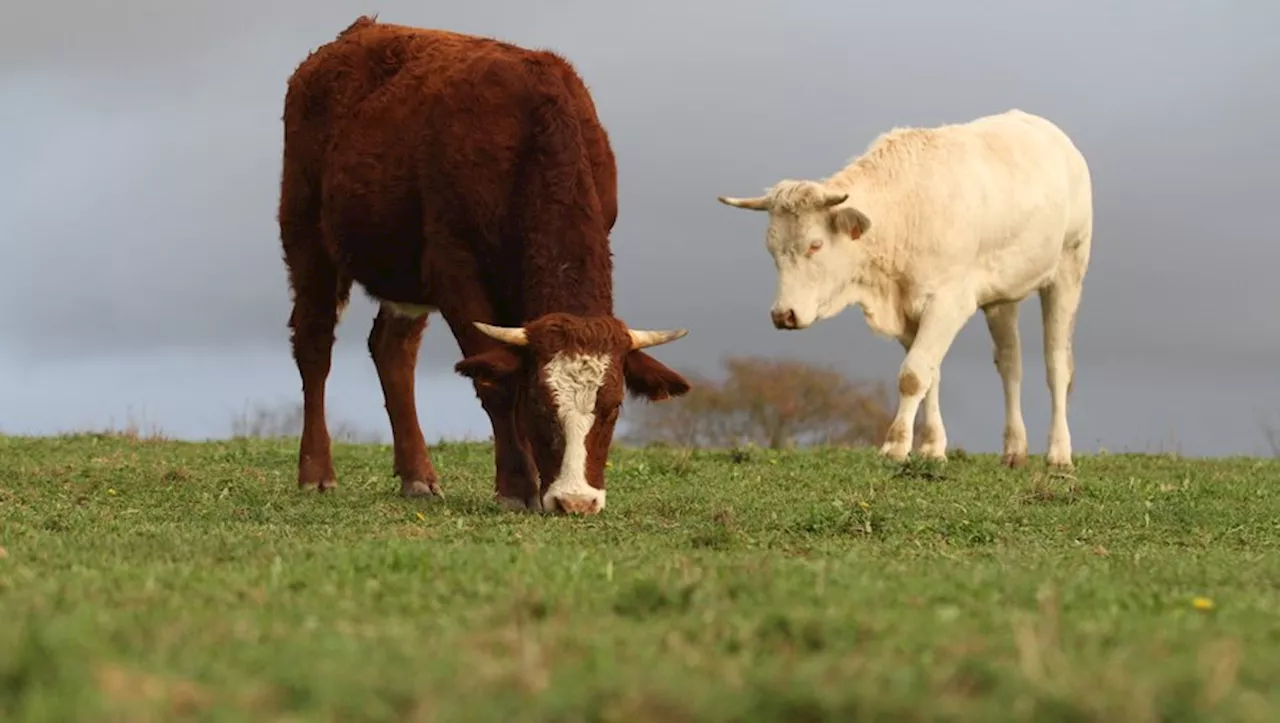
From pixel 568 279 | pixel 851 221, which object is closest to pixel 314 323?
pixel 568 279

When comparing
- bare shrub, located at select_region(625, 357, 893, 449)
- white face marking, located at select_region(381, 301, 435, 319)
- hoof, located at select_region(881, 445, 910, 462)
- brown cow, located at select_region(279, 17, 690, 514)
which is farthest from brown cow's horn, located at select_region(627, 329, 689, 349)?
bare shrub, located at select_region(625, 357, 893, 449)

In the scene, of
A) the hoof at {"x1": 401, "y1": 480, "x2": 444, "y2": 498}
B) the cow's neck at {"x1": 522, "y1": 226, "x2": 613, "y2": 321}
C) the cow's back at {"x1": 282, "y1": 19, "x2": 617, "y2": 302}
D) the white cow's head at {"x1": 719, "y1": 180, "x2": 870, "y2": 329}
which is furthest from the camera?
the white cow's head at {"x1": 719, "y1": 180, "x2": 870, "y2": 329}

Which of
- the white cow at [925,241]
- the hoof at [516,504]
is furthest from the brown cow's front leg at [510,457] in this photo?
the white cow at [925,241]

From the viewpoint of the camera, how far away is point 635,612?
4582mm

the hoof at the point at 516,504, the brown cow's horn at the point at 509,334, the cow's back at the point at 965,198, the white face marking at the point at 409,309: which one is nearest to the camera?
the brown cow's horn at the point at 509,334

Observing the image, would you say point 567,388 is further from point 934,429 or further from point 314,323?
point 934,429

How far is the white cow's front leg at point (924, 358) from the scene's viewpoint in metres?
15.0

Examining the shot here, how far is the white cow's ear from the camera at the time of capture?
584 inches

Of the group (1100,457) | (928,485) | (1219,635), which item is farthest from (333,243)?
(1100,457)

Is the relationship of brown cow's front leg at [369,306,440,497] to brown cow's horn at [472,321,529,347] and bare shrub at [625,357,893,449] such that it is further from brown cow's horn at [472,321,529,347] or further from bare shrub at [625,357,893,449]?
bare shrub at [625,357,893,449]

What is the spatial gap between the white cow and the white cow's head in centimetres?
1

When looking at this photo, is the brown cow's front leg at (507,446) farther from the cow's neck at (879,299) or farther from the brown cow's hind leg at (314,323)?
the cow's neck at (879,299)

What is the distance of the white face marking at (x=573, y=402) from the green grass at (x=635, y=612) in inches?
11.1

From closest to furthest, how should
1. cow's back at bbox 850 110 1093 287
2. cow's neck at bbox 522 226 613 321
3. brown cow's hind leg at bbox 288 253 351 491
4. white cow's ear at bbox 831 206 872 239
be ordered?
cow's neck at bbox 522 226 613 321 → brown cow's hind leg at bbox 288 253 351 491 → white cow's ear at bbox 831 206 872 239 → cow's back at bbox 850 110 1093 287
